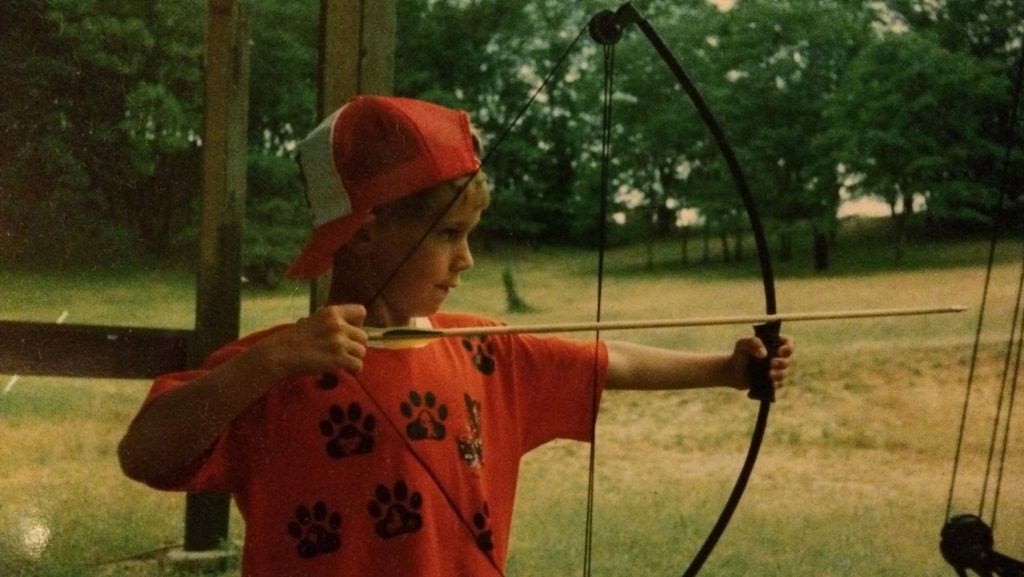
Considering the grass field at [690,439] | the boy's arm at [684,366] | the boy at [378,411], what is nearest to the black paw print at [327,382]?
the boy at [378,411]

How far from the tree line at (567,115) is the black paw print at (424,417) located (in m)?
1.17

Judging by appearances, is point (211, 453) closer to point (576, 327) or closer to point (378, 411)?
point (378, 411)

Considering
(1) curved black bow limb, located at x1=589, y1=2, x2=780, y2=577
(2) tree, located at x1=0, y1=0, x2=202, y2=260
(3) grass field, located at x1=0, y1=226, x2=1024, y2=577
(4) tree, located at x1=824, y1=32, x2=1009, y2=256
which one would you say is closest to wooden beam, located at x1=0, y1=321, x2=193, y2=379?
(3) grass field, located at x1=0, y1=226, x2=1024, y2=577

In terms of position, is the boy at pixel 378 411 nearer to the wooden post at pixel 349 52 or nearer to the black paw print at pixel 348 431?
the black paw print at pixel 348 431

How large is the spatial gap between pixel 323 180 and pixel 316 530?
0.90 ft

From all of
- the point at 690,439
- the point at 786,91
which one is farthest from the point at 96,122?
the point at 786,91

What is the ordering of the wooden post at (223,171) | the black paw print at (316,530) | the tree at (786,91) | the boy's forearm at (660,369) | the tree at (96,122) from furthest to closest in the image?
the tree at (786,91)
the tree at (96,122)
the wooden post at (223,171)
the boy's forearm at (660,369)
the black paw print at (316,530)

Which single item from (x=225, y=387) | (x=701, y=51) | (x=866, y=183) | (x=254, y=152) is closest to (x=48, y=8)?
(x=254, y=152)

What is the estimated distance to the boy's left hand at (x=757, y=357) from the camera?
0.88 m

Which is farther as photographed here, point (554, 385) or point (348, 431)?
point (554, 385)

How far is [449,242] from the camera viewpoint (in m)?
0.84

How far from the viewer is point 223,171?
63.1 inches

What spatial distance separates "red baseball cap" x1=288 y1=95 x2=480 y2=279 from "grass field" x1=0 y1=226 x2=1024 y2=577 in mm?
756

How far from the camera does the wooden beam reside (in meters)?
1.42
